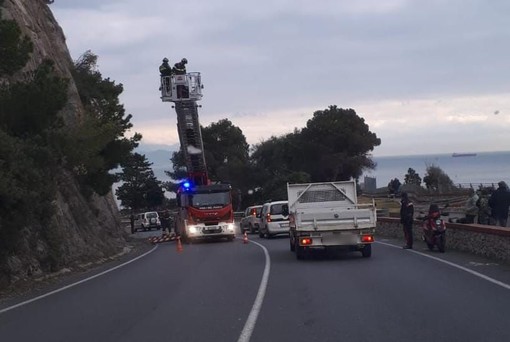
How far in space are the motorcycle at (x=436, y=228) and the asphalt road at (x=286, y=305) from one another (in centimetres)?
189

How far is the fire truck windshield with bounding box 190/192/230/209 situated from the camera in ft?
125

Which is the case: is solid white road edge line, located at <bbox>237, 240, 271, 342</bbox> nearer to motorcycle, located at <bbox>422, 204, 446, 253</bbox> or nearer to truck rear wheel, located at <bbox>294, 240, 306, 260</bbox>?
truck rear wheel, located at <bbox>294, 240, 306, 260</bbox>

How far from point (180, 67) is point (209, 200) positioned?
722 cm

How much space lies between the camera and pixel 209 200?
3825 cm

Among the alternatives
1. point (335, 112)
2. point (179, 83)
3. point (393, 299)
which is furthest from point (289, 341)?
point (335, 112)

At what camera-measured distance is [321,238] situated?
2128 cm

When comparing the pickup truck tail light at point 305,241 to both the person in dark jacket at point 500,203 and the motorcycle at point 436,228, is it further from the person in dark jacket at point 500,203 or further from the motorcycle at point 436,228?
the person in dark jacket at point 500,203

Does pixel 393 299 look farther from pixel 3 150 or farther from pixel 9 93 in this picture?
pixel 9 93

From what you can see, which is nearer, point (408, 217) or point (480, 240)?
point (480, 240)

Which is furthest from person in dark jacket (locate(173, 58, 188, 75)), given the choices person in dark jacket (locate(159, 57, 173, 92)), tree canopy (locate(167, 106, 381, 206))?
tree canopy (locate(167, 106, 381, 206))

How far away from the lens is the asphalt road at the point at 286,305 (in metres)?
10.1

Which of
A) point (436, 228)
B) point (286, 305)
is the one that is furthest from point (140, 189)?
point (286, 305)

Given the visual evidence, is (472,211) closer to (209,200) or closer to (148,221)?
(209,200)

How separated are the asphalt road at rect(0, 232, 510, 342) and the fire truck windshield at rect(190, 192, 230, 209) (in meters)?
17.6
